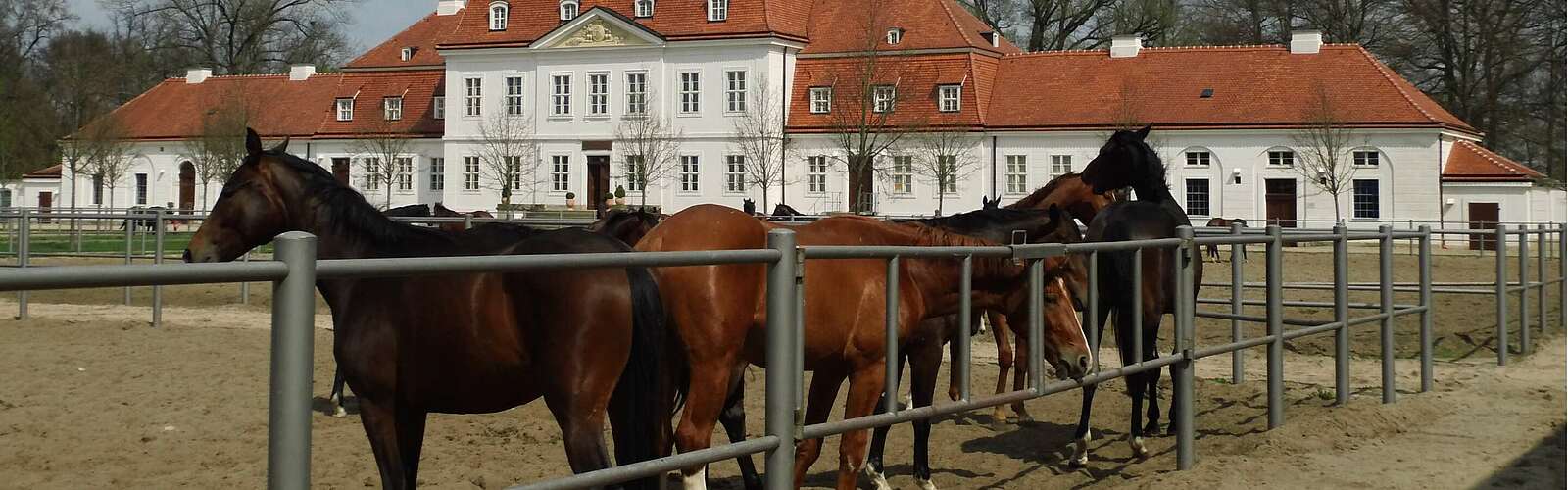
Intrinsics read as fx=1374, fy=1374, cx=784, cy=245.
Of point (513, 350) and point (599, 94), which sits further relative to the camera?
point (599, 94)

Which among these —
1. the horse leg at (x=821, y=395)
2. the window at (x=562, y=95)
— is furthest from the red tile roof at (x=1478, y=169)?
the horse leg at (x=821, y=395)

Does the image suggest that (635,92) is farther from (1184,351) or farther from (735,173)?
(1184,351)

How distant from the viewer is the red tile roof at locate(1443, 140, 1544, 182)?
42438mm

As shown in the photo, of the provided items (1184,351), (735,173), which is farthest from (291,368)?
(735,173)

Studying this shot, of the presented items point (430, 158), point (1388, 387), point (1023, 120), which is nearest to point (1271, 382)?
point (1388, 387)

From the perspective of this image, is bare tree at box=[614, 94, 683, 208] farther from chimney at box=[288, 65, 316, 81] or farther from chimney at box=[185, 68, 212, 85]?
chimney at box=[185, 68, 212, 85]

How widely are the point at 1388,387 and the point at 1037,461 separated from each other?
3105 mm

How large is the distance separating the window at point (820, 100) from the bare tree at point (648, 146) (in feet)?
16.6

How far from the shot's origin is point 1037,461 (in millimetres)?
8031

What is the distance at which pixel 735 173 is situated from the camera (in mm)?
49938

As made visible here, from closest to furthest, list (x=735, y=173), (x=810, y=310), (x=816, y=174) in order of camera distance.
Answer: (x=810, y=310), (x=816, y=174), (x=735, y=173)

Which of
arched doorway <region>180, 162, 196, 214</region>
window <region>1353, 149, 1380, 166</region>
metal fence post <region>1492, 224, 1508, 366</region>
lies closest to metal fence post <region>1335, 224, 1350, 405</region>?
metal fence post <region>1492, 224, 1508, 366</region>

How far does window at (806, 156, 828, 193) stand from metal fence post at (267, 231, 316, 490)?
4643 cm

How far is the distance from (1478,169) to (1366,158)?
11.0ft
